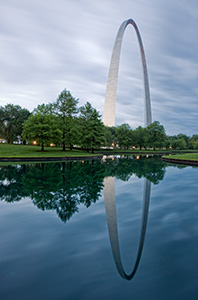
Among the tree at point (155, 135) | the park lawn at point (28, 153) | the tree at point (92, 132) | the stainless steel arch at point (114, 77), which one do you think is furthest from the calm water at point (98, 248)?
the tree at point (155, 135)

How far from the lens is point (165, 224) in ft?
21.6

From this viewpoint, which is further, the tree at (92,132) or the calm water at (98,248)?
the tree at (92,132)

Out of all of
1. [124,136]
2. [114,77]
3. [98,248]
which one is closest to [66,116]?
[114,77]

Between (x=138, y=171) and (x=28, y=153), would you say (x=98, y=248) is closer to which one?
(x=138, y=171)

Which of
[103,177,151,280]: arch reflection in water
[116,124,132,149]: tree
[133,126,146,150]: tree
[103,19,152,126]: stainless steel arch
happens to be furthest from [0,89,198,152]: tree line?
[133,126,146,150]: tree

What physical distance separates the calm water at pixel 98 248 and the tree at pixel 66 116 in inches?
1477

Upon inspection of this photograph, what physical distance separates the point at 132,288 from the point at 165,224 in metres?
3.35

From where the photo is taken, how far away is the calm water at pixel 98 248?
11.6 ft

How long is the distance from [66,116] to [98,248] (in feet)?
153

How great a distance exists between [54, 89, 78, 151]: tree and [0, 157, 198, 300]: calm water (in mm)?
37527

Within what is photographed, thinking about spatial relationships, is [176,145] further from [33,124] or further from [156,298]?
[156,298]

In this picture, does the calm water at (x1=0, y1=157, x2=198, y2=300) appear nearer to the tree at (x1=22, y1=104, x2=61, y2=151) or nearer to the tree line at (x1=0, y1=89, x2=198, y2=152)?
the tree at (x1=22, y1=104, x2=61, y2=151)

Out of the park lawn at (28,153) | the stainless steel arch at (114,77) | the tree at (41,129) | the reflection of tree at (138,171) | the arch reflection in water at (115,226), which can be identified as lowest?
the reflection of tree at (138,171)

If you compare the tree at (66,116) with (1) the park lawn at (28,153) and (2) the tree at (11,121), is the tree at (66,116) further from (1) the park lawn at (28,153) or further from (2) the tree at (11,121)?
(2) the tree at (11,121)
